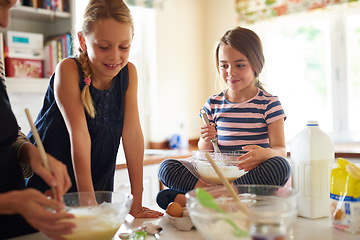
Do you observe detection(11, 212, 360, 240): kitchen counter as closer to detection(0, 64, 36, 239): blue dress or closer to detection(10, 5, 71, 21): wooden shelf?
detection(0, 64, 36, 239): blue dress

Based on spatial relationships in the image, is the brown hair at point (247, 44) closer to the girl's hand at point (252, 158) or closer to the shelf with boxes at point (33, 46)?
the girl's hand at point (252, 158)

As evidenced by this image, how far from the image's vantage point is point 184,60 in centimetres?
384

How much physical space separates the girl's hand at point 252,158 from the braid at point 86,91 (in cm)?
51

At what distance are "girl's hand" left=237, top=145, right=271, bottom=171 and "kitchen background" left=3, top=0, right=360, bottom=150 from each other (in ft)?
7.55

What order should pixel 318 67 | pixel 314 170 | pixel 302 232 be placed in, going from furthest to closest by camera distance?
pixel 318 67
pixel 314 170
pixel 302 232

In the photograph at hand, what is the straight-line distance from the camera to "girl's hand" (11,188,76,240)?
83cm

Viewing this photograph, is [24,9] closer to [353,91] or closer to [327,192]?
[327,192]

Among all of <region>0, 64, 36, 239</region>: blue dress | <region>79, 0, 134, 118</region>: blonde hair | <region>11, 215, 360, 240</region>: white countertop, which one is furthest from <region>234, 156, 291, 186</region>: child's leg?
<region>0, 64, 36, 239</region>: blue dress

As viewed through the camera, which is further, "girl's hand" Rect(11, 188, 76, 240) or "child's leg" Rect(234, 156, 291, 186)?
"child's leg" Rect(234, 156, 291, 186)

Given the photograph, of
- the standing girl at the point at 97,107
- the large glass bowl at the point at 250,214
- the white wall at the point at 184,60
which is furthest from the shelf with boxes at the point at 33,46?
the large glass bowl at the point at 250,214

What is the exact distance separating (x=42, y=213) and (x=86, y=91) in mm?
561

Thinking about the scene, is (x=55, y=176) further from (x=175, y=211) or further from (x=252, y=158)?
(x=252, y=158)

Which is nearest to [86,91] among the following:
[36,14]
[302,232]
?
[302,232]

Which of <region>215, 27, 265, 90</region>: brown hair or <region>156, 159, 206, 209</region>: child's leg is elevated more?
<region>215, 27, 265, 90</region>: brown hair
